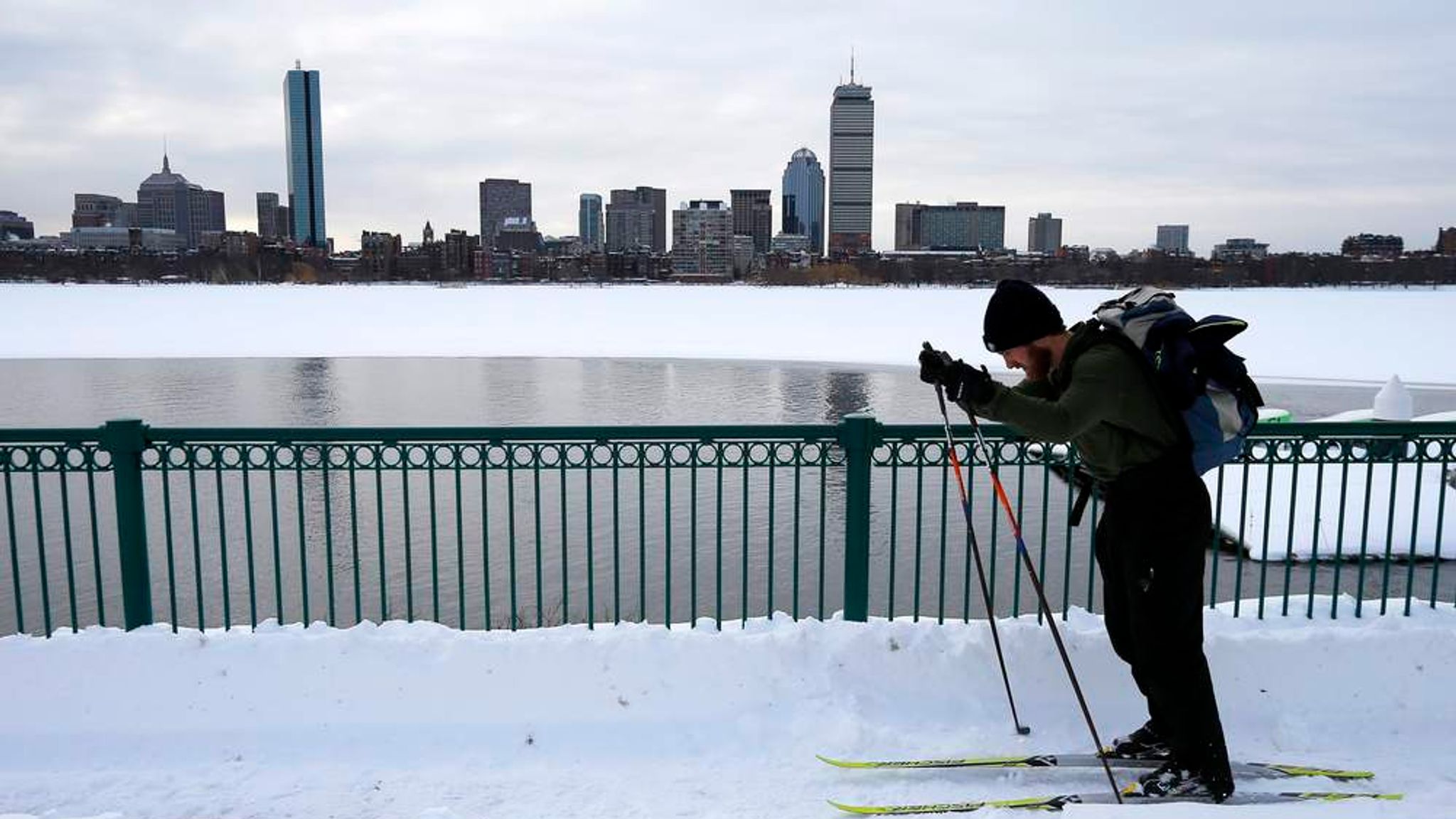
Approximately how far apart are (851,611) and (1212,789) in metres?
1.83

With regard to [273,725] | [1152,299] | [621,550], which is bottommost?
[621,550]

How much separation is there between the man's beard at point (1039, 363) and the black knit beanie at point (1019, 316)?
0.36 feet

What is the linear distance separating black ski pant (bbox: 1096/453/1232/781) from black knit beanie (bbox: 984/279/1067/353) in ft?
1.88

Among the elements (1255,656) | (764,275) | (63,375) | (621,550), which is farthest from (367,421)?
(764,275)

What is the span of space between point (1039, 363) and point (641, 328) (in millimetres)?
38249

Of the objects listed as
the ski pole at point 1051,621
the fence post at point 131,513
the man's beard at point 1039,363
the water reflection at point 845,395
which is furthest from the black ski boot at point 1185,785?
the water reflection at point 845,395

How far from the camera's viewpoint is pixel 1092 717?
4699 mm

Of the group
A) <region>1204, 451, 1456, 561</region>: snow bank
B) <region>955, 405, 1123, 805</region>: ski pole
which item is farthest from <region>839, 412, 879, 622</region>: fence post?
<region>1204, 451, 1456, 561</region>: snow bank

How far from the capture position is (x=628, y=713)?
468 cm

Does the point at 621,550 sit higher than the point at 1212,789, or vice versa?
the point at 1212,789

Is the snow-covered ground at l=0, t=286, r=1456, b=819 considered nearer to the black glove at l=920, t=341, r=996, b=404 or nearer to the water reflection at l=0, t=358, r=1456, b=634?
the water reflection at l=0, t=358, r=1456, b=634

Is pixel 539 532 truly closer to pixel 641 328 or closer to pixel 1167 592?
pixel 1167 592

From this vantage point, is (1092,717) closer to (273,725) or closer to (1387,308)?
(273,725)

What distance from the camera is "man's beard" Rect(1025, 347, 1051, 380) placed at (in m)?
3.77
